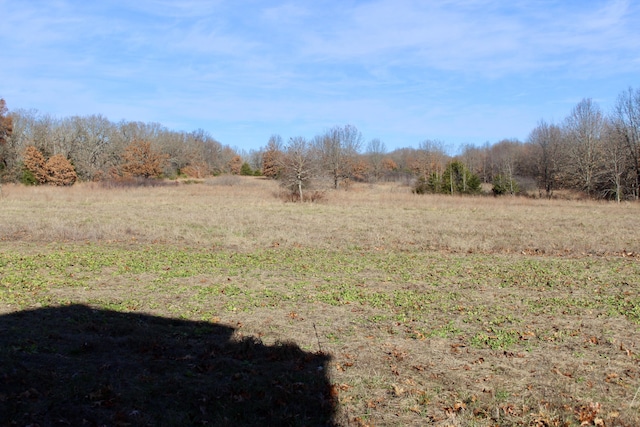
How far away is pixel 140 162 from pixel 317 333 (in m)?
62.1

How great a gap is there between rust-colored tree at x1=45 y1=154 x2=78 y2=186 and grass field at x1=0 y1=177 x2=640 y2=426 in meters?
48.1

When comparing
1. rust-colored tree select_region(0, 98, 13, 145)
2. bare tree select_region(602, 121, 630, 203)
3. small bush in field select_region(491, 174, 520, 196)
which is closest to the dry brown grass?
bare tree select_region(602, 121, 630, 203)

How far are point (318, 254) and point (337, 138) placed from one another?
53252 mm

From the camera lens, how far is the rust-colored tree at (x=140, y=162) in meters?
63.8

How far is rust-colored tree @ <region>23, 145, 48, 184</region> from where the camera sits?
58.0 metres

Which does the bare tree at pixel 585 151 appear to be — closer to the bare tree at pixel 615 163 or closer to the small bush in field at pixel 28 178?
the bare tree at pixel 615 163

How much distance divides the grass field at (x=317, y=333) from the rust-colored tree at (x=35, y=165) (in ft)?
161

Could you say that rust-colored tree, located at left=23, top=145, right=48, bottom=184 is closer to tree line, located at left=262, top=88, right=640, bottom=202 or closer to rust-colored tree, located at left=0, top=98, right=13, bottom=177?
rust-colored tree, located at left=0, top=98, right=13, bottom=177

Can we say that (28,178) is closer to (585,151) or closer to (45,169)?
(45,169)

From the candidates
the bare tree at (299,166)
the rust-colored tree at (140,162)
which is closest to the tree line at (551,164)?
the bare tree at (299,166)

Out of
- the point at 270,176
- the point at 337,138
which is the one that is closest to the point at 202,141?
the point at 270,176

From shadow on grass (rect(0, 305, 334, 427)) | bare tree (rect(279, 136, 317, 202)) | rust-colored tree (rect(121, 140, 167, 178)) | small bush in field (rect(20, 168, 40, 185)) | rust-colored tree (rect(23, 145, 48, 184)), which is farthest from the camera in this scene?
rust-colored tree (rect(121, 140, 167, 178))

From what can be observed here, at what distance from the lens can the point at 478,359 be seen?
6.46 meters

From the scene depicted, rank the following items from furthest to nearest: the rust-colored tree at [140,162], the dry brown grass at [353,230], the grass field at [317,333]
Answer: the rust-colored tree at [140,162] → the dry brown grass at [353,230] → the grass field at [317,333]
